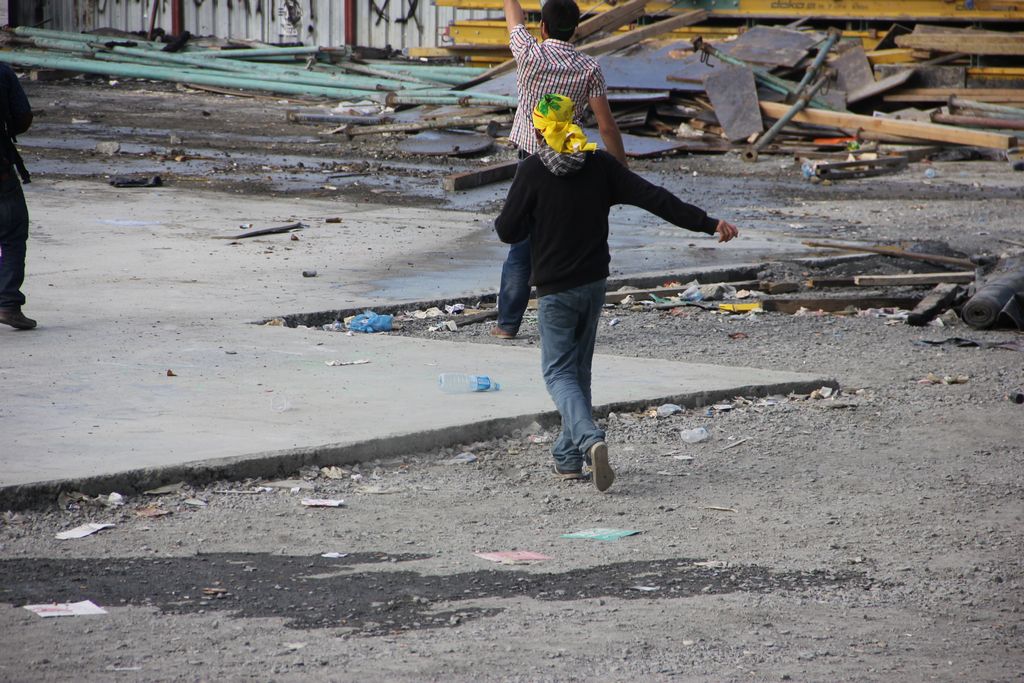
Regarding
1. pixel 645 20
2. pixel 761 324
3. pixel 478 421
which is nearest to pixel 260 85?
pixel 645 20

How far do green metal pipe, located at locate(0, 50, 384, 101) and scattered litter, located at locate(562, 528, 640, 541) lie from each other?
65.6 feet

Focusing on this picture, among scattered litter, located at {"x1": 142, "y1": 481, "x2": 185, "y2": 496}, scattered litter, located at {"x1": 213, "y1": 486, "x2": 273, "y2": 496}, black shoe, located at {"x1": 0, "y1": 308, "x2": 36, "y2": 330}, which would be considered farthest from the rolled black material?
black shoe, located at {"x1": 0, "y1": 308, "x2": 36, "y2": 330}

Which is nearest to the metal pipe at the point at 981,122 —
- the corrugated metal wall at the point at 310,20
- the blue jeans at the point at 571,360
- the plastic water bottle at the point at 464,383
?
the corrugated metal wall at the point at 310,20

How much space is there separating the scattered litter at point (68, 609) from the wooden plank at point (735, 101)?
16.7 m

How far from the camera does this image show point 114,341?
7328 millimetres

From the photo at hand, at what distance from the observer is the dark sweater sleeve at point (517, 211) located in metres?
5.26

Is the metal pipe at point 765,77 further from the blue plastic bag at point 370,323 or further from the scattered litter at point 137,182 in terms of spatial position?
the blue plastic bag at point 370,323

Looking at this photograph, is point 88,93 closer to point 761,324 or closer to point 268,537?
point 761,324

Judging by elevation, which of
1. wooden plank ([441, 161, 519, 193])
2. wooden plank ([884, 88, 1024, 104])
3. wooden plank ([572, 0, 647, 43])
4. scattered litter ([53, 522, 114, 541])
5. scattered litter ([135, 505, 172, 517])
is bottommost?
scattered litter ([53, 522, 114, 541])

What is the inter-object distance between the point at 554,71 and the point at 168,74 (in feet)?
71.7

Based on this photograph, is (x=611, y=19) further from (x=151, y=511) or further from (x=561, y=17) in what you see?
(x=151, y=511)

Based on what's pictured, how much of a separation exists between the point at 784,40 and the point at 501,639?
19034 millimetres

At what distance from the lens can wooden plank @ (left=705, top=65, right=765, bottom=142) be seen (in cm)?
1956

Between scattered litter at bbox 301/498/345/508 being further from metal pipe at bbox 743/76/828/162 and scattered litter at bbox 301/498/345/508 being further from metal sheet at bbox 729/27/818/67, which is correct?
metal sheet at bbox 729/27/818/67
